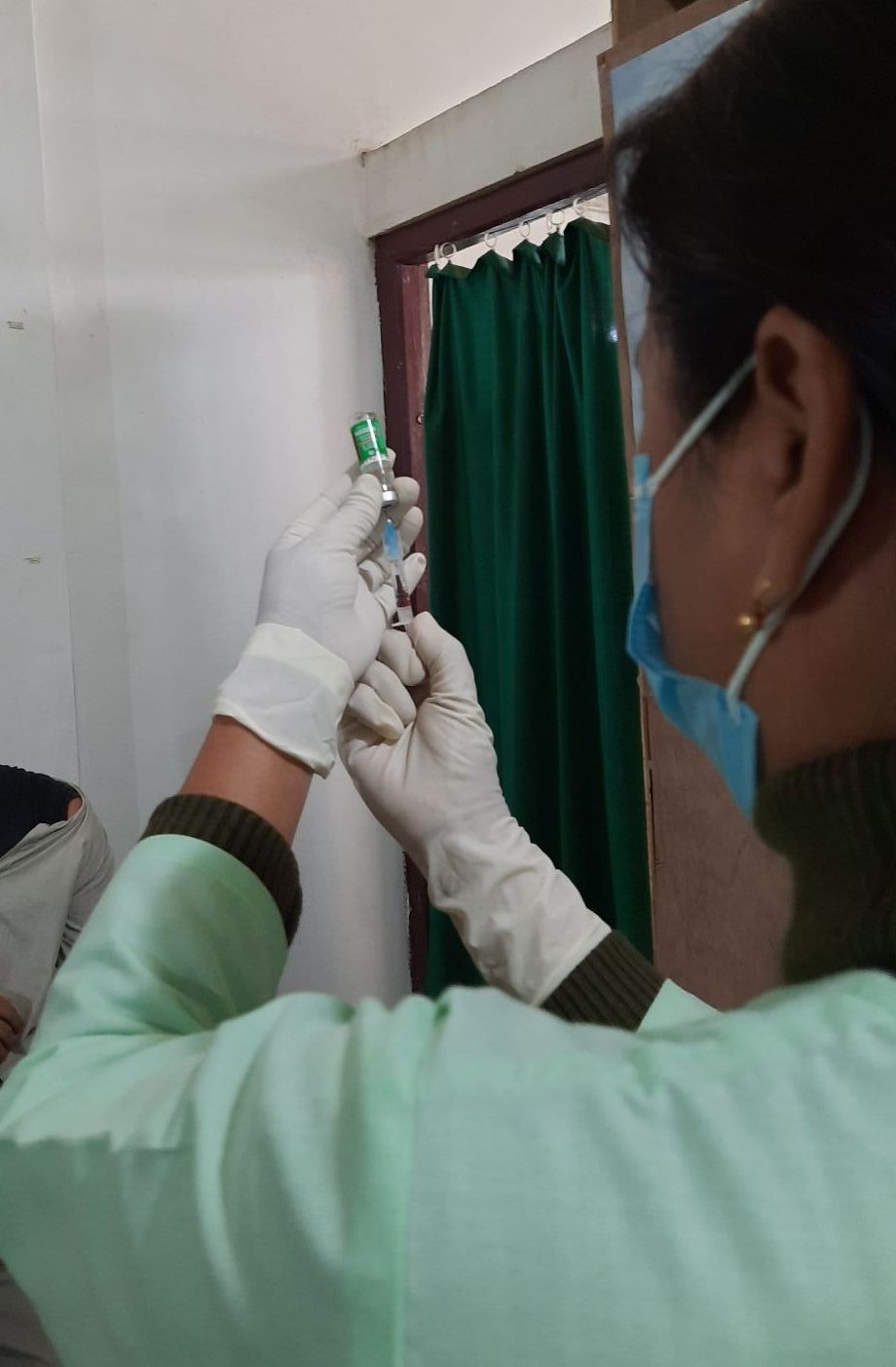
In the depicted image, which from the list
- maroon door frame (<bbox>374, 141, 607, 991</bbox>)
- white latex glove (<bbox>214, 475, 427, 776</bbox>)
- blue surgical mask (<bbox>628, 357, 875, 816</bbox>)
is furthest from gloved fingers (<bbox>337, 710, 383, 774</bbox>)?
maroon door frame (<bbox>374, 141, 607, 991</bbox>)

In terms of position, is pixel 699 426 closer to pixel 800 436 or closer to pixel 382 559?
pixel 800 436

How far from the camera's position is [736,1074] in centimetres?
40

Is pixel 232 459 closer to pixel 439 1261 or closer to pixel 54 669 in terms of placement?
pixel 54 669

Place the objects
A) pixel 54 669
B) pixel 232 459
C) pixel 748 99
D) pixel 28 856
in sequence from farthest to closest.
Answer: pixel 232 459, pixel 54 669, pixel 28 856, pixel 748 99

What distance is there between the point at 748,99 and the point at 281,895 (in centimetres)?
57

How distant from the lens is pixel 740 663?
1.77 ft

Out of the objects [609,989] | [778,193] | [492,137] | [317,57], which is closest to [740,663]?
[778,193]

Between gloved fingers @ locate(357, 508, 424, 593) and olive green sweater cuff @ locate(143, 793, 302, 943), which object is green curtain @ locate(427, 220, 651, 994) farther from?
olive green sweater cuff @ locate(143, 793, 302, 943)

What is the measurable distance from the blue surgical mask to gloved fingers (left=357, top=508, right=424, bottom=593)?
44 cm

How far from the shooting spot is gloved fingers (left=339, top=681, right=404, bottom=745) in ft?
3.30

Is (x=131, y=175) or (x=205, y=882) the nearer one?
(x=205, y=882)

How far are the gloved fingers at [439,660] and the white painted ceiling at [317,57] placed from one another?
1.02 m

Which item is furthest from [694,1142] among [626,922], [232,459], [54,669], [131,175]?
[131,175]

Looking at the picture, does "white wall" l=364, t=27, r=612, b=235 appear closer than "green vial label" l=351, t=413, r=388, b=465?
No
